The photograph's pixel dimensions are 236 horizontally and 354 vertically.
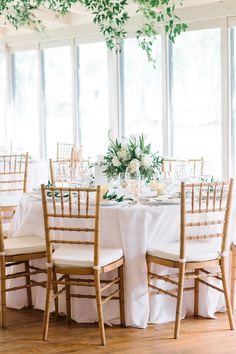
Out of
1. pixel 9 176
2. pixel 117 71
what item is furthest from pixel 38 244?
pixel 117 71

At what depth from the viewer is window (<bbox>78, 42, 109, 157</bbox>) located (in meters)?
9.45

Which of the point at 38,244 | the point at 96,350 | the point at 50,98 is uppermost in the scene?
the point at 50,98

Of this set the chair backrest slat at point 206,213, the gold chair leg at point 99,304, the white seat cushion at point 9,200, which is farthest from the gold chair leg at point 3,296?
the white seat cushion at point 9,200

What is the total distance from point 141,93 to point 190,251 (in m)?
5.31

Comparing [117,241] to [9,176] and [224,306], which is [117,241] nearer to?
[224,306]

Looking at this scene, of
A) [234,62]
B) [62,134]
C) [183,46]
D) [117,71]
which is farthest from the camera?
[62,134]

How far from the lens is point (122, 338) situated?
13.0 ft

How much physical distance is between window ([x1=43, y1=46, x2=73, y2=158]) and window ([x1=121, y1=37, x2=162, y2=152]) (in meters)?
1.18

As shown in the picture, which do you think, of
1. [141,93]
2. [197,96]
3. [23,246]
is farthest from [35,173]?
[23,246]

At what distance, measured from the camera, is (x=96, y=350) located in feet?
12.4

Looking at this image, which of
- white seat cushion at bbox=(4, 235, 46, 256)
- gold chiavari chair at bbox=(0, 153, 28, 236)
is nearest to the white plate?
white seat cushion at bbox=(4, 235, 46, 256)

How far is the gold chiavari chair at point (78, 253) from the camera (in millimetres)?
3855

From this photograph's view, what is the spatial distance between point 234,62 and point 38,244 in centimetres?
450

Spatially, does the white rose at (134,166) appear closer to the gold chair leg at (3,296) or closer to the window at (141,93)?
the gold chair leg at (3,296)
